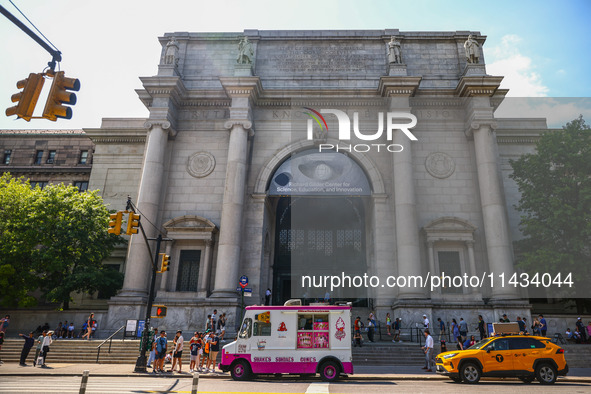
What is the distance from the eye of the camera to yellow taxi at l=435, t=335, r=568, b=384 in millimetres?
13656

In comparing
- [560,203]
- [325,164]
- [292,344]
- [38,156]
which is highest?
[38,156]

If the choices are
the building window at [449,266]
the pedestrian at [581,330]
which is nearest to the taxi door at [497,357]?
the pedestrian at [581,330]

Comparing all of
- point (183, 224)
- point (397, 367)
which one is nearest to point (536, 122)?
point (397, 367)

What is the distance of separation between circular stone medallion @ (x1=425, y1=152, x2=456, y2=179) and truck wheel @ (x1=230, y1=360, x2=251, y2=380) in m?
20.1

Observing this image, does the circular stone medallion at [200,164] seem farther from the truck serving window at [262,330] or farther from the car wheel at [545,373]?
the car wheel at [545,373]

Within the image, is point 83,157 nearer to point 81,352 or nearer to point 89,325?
point 89,325

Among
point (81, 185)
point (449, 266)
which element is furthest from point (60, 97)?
point (81, 185)

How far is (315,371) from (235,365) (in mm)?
2983

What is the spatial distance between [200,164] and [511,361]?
76.2 ft

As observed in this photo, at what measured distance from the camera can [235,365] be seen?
14484 mm

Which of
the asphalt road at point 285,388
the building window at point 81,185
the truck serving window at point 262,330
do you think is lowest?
the asphalt road at point 285,388

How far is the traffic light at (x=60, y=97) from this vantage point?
8.11 m

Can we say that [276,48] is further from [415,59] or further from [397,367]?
[397,367]

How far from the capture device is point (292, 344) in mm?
14391
